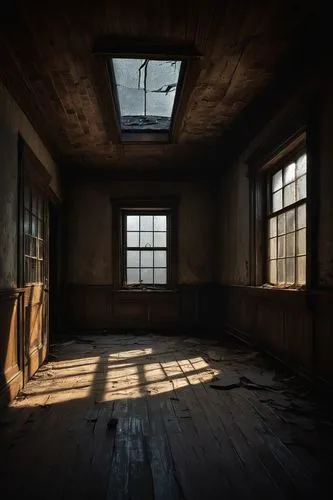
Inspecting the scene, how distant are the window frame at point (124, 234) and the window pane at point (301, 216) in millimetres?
3521

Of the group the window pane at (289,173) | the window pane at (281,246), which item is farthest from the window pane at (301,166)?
the window pane at (281,246)

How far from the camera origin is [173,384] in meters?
3.61

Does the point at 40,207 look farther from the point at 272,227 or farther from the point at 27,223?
the point at 272,227

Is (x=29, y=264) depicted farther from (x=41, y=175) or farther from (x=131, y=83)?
(x=131, y=83)

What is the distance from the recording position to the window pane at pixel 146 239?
7.32 metres

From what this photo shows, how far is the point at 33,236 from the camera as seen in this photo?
4.33 metres

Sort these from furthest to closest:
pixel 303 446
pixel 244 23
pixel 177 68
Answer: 1. pixel 177 68
2. pixel 244 23
3. pixel 303 446

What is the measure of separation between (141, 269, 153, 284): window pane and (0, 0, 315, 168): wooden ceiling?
3.19 meters

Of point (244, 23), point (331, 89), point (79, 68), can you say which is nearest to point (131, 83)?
point (79, 68)

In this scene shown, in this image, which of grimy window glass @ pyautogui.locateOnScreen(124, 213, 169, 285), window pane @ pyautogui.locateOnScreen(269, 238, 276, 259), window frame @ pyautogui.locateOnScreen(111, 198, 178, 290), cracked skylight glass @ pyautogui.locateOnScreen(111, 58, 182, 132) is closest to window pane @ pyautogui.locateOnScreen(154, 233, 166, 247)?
grimy window glass @ pyautogui.locateOnScreen(124, 213, 169, 285)

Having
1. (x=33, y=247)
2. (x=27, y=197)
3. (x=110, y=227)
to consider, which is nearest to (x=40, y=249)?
(x=33, y=247)

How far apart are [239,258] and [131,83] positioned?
108 inches

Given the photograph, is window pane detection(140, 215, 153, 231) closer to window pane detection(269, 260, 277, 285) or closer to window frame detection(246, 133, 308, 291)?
window frame detection(246, 133, 308, 291)

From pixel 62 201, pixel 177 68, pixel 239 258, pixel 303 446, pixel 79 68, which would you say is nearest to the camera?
pixel 303 446
